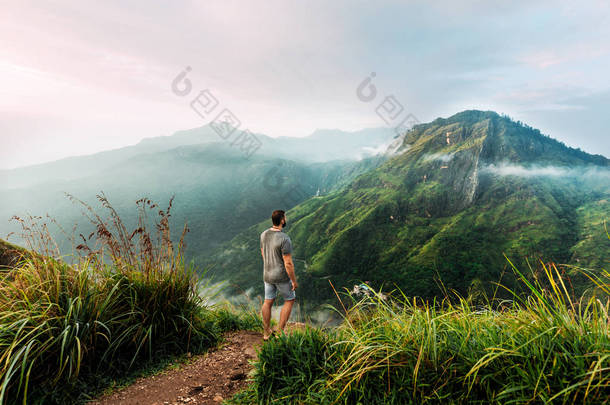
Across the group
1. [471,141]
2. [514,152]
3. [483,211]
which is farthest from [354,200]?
[514,152]

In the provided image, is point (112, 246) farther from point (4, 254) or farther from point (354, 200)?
point (354, 200)

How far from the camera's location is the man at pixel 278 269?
438 cm

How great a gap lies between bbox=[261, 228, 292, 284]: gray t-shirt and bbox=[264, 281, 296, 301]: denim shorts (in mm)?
72

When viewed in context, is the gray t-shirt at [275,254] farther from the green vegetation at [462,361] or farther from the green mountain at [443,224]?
the green mountain at [443,224]

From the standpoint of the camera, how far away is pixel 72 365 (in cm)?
284

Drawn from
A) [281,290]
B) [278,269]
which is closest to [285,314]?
[281,290]

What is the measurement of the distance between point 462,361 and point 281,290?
8.98 ft

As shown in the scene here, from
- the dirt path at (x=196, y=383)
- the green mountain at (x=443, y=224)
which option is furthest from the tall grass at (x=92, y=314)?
the green mountain at (x=443, y=224)

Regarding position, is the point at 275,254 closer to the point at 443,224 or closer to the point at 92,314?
the point at 92,314

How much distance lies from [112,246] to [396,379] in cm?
374

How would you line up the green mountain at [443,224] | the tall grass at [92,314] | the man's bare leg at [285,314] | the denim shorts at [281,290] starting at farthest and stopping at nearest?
1. the green mountain at [443,224]
2. the denim shorts at [281,290]
3. the man's bare leg at [285,314]
4. the tall grass at [92,314]

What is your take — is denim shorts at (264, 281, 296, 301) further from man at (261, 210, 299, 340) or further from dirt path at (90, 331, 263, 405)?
dirt path at (90, 331, 263, 405)

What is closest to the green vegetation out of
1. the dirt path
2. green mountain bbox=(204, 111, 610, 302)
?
the dirt path

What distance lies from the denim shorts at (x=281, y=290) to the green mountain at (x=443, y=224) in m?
90.3
